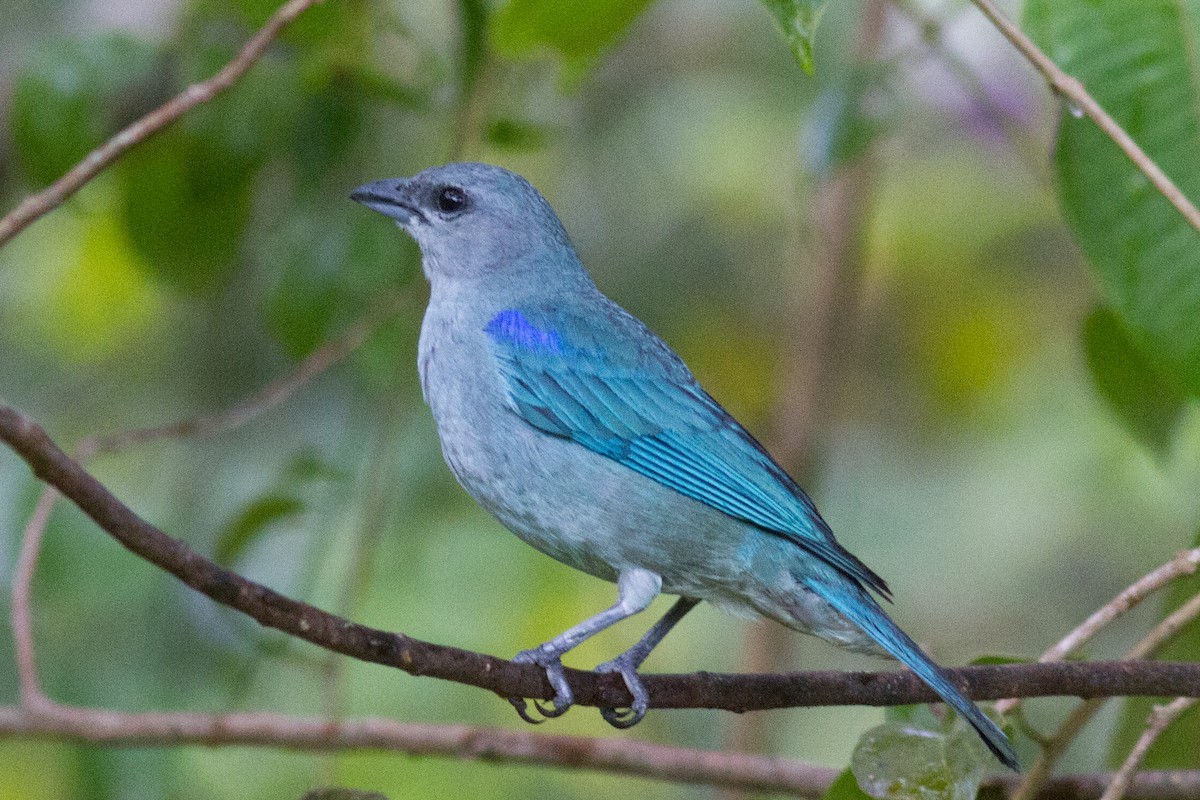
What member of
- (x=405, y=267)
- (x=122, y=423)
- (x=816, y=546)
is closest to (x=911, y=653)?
(x=816, y=546)

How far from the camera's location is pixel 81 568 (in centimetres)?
381

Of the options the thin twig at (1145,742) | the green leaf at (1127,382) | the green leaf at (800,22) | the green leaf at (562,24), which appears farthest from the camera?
the green leaf at (1127,382)

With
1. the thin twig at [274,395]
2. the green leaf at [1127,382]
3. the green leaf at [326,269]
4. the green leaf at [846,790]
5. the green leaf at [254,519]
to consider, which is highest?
the green leaf at [326,269]

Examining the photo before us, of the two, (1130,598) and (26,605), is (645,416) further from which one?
(26,605)

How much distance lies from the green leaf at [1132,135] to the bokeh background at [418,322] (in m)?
0.68

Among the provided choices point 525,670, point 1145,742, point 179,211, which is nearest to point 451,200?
point 179,211

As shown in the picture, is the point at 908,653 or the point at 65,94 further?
the point at 65,94

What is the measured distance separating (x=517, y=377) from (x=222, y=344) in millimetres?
2563

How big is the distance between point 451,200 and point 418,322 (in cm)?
48

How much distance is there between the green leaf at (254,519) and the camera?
3407mm

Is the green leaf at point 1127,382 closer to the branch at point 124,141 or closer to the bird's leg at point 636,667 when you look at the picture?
the bird's leg at point 636,667

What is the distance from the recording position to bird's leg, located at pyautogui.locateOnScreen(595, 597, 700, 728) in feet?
7.82

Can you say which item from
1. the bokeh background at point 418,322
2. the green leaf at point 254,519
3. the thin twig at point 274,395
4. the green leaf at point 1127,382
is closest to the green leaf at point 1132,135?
the green leaf at point 1127,382

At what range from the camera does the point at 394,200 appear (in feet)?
11.2
